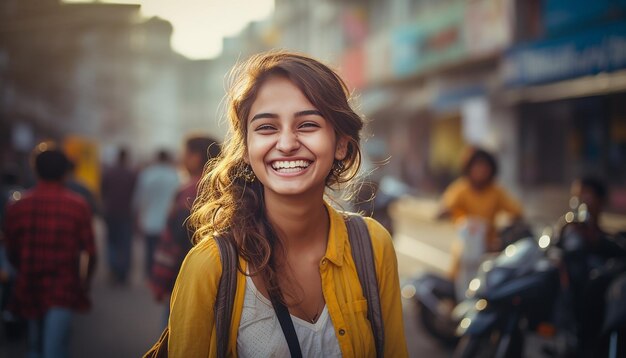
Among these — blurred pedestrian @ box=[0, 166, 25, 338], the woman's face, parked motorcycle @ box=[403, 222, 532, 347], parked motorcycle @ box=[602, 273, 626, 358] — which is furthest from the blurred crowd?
parked motorcycle @ box=[602, 273, 626, 358]

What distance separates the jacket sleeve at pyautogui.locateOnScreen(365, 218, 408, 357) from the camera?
7.63 feet

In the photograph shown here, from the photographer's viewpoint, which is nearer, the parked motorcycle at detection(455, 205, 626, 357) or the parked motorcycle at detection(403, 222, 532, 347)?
the parked motorcycle at detection(455, 205, 626, 357)

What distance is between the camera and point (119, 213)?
34.6 ft

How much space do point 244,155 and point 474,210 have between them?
4.36m

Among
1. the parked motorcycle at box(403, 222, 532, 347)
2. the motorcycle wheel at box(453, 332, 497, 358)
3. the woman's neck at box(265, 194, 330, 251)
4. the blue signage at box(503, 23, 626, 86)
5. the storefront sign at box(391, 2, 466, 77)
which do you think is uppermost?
the storefront sign at box(391, 2, 466, 77)

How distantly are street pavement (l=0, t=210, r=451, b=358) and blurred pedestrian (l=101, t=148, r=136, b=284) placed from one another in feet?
0.92

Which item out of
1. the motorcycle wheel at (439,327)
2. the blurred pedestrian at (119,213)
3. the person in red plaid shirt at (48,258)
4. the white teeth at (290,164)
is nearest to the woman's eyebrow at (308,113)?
the white teeth at (290,164)

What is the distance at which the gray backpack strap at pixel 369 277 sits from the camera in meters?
2.26

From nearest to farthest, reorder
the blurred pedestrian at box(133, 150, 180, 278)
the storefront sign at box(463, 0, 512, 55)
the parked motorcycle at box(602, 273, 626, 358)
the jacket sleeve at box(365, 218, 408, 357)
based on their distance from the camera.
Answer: the jacket sleeve at box(365, 218, 408, 357) < the parked motorcycle at box(602, 273, 626, 358) < the blurred pedestrian at box(133, 150, 180, 278) < the storefront sign at box(463, 0, 512, 55)

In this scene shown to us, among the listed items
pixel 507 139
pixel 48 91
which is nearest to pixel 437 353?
pixel 507 139

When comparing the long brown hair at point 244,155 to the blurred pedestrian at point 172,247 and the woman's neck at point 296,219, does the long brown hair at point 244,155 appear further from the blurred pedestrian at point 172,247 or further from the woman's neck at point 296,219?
the blurred pedestrian at point 172,247

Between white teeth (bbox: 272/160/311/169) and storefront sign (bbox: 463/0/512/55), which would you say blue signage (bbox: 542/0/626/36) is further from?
white teeth (bbox: 272/160/311/169)

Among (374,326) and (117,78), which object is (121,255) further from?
(117,78)

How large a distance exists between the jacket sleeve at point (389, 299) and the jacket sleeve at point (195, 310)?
1.81 ft
